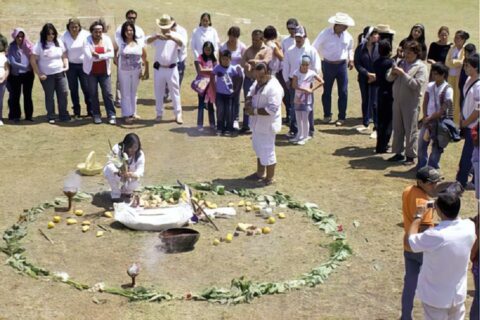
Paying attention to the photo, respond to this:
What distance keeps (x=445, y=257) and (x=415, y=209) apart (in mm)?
911

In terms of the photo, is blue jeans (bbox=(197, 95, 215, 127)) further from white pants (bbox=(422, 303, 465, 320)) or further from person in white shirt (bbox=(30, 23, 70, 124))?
white pants (bbox=(422, 303, 465, 320))

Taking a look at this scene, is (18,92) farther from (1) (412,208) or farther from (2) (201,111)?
(1) (412,208)

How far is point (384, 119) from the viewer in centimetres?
1487

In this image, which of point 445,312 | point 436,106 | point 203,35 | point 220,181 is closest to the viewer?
point 445,312

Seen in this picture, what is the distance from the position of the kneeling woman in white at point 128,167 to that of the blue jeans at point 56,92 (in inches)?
197

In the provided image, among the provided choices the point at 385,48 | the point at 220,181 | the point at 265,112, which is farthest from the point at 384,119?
the point at 220,181

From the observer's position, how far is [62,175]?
13844mm

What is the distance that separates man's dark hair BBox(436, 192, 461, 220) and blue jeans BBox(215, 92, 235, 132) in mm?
8786

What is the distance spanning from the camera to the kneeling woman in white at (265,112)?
12.8 m

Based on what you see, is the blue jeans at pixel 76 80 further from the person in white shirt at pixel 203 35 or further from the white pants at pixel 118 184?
the white pants at pixel 118 184

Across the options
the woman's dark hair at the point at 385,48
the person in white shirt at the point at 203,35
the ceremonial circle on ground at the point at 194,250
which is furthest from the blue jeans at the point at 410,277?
the person in white shirt at the point at 203,35

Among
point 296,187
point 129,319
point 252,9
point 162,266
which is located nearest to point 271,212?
point 296,187

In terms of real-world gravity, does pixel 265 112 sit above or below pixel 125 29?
below

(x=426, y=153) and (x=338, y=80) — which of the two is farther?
(x=338, y=80)
